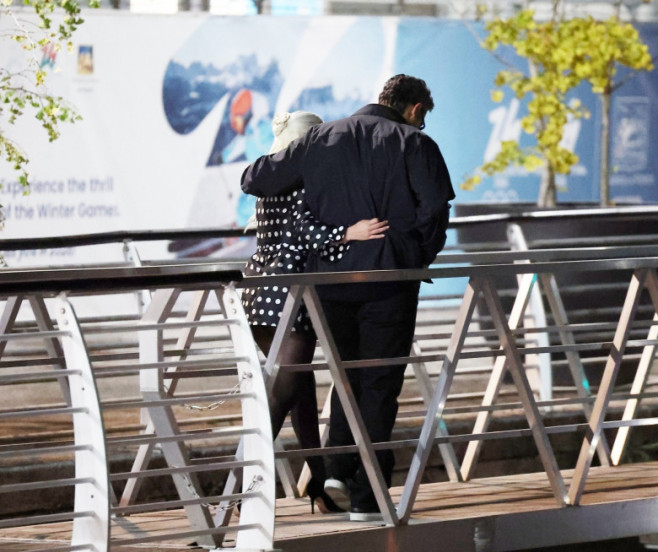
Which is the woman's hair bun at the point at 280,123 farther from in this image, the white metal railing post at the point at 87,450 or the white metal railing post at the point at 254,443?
the white metal railing post at the point at 87,450

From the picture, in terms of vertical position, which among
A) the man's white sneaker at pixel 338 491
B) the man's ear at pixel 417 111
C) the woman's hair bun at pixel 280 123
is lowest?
the man's white sneaker at pixel 338 491

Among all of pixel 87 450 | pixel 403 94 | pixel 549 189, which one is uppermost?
pixel 403 94

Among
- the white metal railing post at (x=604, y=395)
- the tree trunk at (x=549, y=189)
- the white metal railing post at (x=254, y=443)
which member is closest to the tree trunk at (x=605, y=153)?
the tree trunk at (x=549, y=189)

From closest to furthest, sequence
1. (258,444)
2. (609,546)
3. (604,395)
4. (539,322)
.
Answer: (258,444), (604,395), (609,546), (539,322)

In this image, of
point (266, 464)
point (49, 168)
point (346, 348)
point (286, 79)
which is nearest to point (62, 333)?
point (266, 464)

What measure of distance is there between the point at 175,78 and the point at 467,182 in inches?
99.9

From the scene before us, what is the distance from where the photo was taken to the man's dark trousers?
16.9ft

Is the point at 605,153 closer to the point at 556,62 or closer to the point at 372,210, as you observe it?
the point at 556,62

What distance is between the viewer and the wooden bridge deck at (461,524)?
4984mm

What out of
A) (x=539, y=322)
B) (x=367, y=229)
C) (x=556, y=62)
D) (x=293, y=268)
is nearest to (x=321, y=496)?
(x=293, y=268)

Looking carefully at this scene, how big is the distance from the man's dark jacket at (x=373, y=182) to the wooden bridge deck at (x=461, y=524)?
32.5 inches

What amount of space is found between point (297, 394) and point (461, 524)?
0.74 meters

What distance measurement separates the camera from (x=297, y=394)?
535cm

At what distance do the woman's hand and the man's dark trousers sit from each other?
0.69 ft
